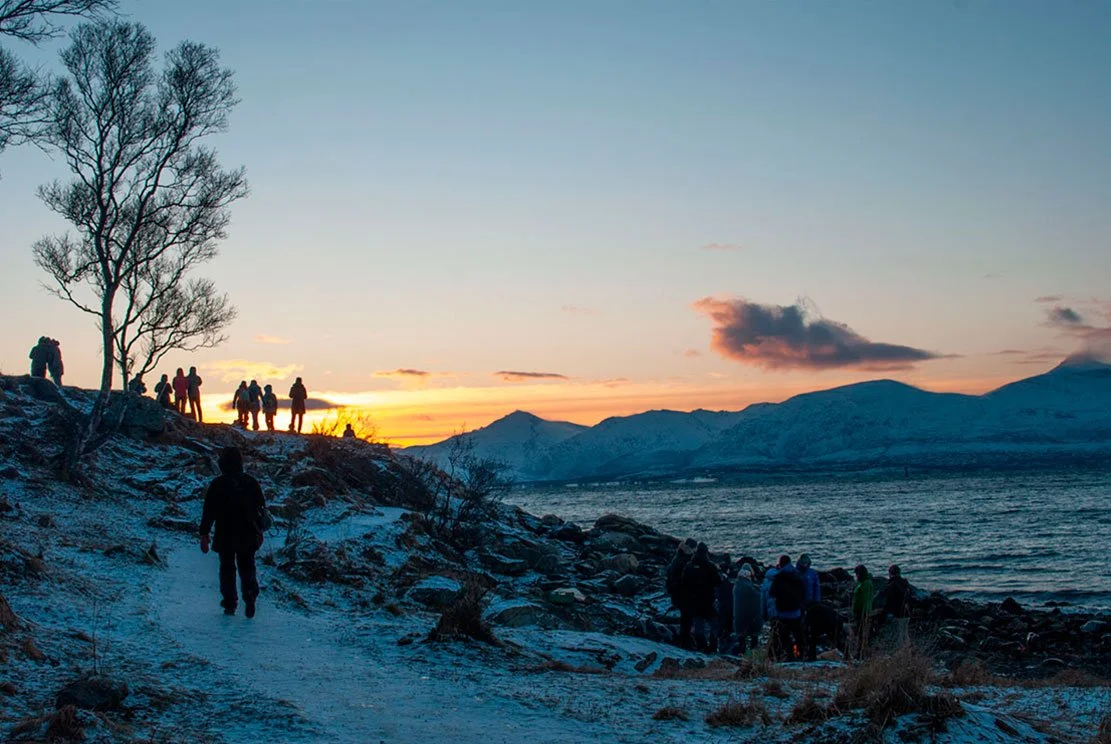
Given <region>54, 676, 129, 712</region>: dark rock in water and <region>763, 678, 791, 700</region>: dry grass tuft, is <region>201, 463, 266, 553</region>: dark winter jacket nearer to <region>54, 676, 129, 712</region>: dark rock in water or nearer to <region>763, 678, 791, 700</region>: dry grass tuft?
<region>54, 676, 129, 712</region>: dark rock in water

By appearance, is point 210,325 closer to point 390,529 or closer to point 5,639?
point 390,529

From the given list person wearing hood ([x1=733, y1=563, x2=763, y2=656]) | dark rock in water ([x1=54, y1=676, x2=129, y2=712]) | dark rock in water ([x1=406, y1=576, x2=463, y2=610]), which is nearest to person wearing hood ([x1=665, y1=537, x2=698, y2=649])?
person wearing hood ([x1=733, y1=563, x2=763, y2=656])

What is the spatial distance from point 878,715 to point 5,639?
7100 mm

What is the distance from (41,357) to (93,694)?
73.7ft

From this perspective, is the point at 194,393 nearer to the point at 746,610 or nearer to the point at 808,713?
the point at 746,610

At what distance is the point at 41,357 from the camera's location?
26250 mm

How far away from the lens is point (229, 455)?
1079 cm

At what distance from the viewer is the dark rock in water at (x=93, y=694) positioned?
260 inches

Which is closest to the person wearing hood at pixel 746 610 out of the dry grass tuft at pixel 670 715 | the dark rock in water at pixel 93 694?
the dry grass tuft at pixel 670 715

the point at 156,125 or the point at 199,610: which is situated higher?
the point at 156,125

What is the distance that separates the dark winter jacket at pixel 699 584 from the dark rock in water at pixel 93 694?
9981mm

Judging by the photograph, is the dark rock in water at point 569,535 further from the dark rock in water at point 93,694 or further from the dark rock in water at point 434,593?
the dark rock in water at point 93,694

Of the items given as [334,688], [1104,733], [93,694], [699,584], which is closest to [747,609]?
[699,584]

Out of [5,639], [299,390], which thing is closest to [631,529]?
[299,390]
